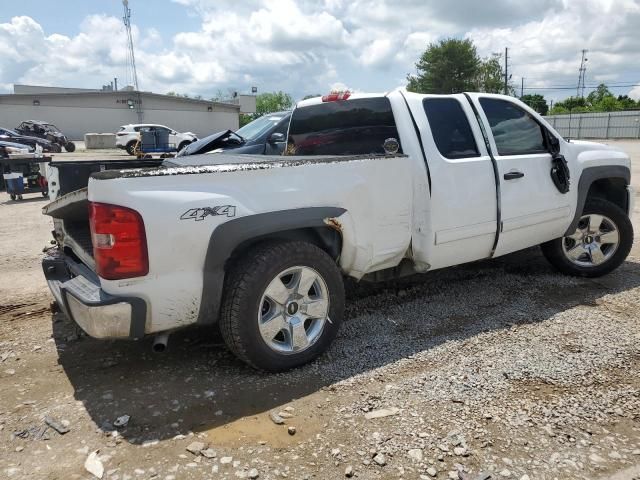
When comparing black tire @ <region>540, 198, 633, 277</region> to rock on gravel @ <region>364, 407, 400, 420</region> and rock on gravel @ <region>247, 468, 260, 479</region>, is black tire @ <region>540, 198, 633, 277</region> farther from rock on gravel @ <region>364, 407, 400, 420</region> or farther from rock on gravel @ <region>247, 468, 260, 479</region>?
rock on gravel @ <region>247, 468, 260, 479</region>

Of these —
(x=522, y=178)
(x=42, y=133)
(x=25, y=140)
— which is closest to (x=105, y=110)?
(x=42, y=133)

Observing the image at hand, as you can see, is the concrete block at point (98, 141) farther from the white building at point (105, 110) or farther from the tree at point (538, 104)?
the tree at point (538, 104)

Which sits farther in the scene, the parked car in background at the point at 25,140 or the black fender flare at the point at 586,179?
the parked car in background at the point at 25,140

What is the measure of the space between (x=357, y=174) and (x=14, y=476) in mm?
2532

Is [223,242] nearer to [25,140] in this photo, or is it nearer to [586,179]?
[586,179]

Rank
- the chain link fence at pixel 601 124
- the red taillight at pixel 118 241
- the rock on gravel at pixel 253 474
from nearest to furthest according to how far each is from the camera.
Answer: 1. the rock on gravel at pixel 253 474
2. the red taillight at pixel 118 241
3. the chain link fence at pixel 601 124

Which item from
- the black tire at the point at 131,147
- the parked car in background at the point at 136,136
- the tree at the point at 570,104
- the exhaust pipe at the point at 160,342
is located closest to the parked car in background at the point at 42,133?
the parked car in background at the point at 136,136

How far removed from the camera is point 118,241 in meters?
2.78

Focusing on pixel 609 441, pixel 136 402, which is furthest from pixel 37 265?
pixel 609 441

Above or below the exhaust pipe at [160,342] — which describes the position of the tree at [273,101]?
above

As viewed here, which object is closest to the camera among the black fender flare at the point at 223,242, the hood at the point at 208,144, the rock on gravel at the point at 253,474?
the rock on gravel at the point at 253,474

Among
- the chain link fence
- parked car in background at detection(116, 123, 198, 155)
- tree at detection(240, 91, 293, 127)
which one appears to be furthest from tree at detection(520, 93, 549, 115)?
tree at detection(240, 91, 293, 127)

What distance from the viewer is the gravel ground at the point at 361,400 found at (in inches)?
101

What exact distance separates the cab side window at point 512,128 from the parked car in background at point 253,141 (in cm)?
426
